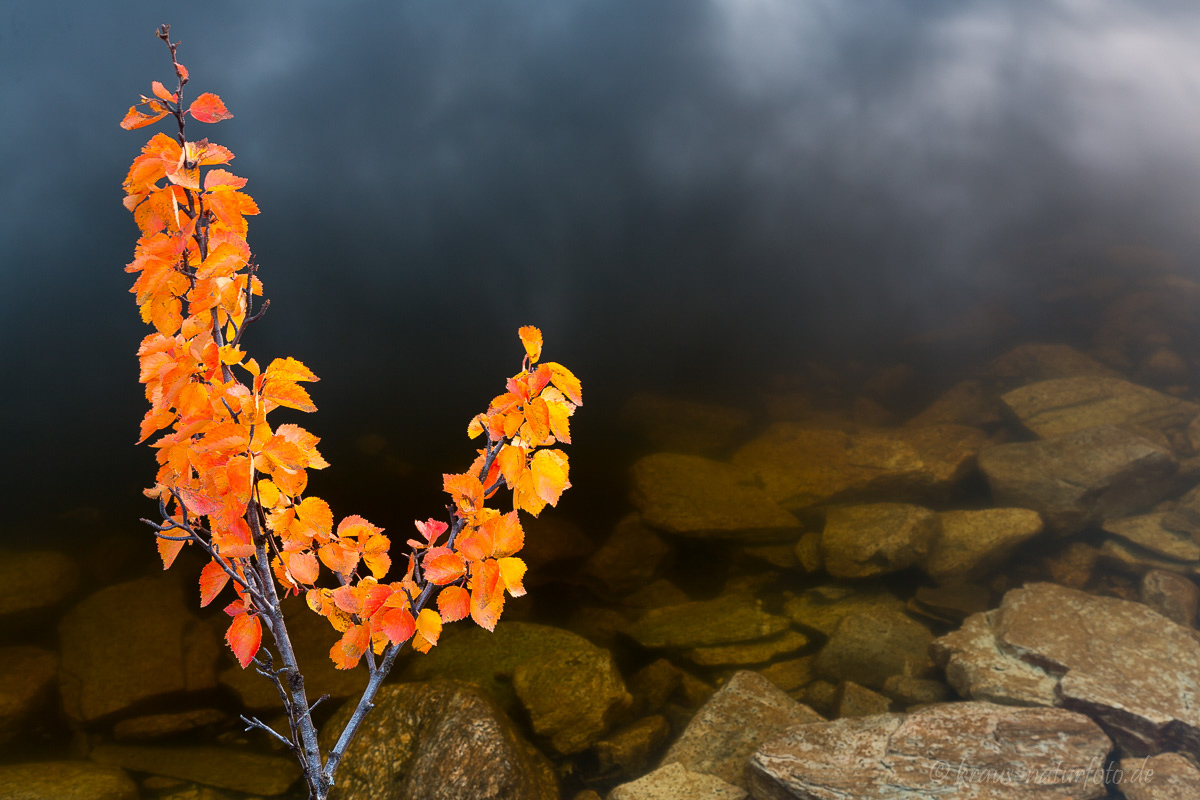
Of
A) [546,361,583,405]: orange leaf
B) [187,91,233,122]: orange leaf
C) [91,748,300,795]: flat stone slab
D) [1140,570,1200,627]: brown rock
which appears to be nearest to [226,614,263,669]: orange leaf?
[546,361,583,405]: orange leaf

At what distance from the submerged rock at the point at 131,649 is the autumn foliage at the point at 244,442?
3195 millimetres

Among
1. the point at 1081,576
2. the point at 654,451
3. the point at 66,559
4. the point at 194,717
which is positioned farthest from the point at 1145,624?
the point at 66,559

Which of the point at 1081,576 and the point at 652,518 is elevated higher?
the point at 652,518

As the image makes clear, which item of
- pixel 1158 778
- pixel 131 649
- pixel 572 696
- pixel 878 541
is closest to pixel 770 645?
pixel 878 541

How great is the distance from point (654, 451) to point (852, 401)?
196cm

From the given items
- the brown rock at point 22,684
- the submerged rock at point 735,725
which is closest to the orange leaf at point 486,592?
the submerged rock at point 735,725

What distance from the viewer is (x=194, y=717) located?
3.53 meters

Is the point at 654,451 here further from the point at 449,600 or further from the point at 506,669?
the point at 449,600

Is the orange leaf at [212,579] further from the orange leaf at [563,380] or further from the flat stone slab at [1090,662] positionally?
the flat stone slab at [1090,662]

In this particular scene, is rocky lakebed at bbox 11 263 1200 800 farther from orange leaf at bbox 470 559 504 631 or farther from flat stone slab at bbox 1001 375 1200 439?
Answer: orange leaf at bbox 470 559 504 631

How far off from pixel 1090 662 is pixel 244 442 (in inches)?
151

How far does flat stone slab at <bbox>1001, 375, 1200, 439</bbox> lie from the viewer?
201 inches

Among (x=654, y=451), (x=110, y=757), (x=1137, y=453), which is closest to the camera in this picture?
(x=110, y=757)

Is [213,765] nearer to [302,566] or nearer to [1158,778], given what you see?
[302,566]
